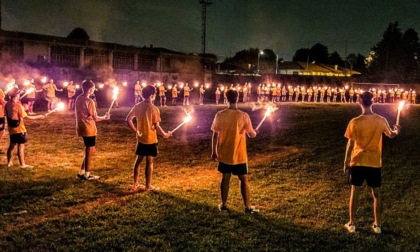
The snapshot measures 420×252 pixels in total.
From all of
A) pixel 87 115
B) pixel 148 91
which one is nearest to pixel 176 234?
pixel 148 91

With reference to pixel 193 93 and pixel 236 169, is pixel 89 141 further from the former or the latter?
pixel 193 93

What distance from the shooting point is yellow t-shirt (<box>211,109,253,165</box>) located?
22.4ft

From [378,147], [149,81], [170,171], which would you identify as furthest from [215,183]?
[149,81]

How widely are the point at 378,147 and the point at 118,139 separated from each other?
11.1 meters

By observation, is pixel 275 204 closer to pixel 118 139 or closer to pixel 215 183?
pixel 215 183

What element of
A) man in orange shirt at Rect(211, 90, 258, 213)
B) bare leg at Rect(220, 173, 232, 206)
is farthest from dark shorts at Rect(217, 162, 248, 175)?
bare leg at Rect(220, 173, 232, 206)

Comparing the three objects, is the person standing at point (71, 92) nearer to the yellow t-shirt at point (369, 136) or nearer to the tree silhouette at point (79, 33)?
the yellow t-shirt at point (369, 136)

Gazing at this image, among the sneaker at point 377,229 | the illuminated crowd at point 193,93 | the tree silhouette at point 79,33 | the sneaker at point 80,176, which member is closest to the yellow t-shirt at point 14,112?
the sneaker at point 80,176

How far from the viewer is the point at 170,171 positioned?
413 inches

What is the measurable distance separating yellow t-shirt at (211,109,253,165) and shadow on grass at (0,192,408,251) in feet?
3.29

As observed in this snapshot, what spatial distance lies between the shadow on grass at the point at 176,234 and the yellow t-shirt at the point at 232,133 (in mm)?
1002

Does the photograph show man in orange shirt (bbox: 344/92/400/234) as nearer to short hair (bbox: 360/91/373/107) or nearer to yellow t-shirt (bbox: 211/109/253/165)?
short hair (bbox: 360/91/373/107)

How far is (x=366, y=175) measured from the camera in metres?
6.30

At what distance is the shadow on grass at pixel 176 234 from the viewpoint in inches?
220
